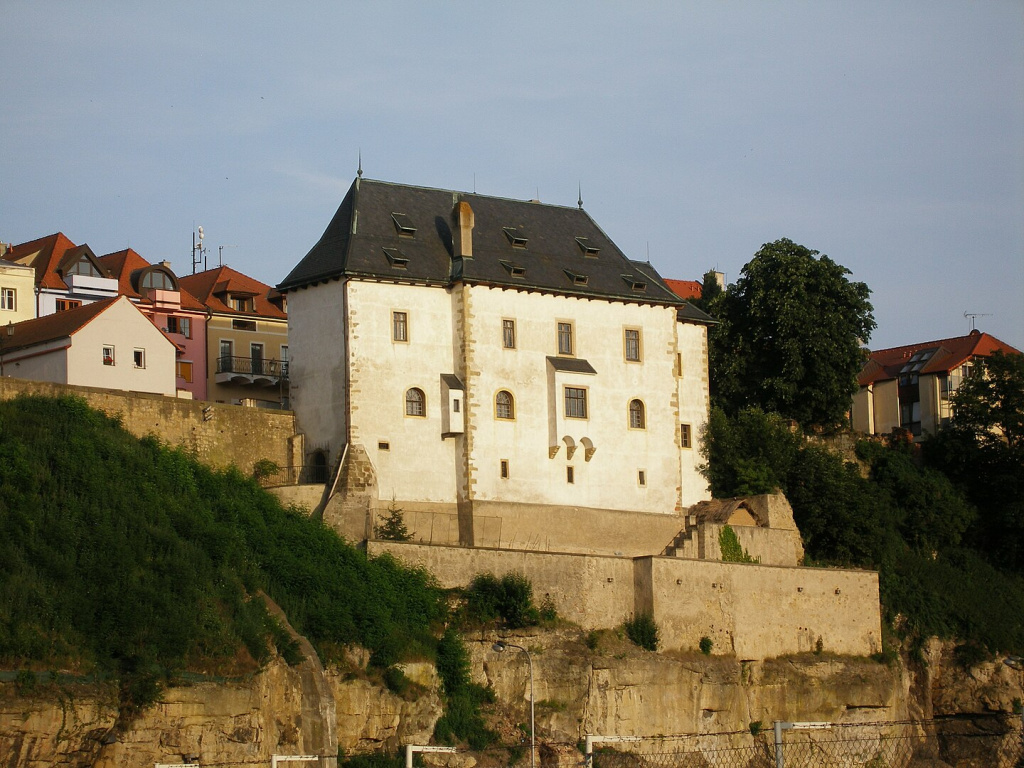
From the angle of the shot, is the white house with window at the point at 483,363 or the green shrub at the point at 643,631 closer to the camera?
the green shrub at the point at 643,631

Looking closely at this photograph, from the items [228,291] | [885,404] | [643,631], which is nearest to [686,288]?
[885,404]

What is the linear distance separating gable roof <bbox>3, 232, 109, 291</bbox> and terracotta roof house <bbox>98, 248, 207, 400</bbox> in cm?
146

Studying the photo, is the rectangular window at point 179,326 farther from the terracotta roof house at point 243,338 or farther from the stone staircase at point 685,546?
the stone staircase at point 685,546

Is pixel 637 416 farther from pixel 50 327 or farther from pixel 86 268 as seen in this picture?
pixel 86 268

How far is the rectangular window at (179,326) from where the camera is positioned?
74.9m

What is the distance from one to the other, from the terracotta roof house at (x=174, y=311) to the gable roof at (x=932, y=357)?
29780 millimetres

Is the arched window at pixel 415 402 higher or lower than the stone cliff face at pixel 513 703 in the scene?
higher

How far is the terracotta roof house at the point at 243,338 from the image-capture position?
73.5 meters

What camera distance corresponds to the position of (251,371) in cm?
7525

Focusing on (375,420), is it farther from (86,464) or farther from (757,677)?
(757,677)

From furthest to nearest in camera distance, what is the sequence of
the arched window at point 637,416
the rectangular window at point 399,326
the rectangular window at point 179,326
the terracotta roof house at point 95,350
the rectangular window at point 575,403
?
the rectangular window at point 179,326
the arched window at point 637,416
the terracotta roof house at point 95,350
the rectangular window at point 575,403
the rectangular window at point 399,326

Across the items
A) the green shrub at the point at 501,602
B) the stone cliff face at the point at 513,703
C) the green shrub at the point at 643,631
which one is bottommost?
the stone cliff face at the point at 513,703

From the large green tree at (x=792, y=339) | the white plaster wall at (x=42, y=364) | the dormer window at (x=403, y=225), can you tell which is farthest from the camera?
the large green tree at (x=792, y=339)

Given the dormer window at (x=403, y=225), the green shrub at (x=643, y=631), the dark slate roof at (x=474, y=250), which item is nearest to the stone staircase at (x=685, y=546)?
the green shrub at (x=643, y=631)
